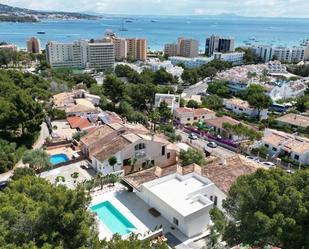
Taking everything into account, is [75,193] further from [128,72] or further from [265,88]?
[128,72]

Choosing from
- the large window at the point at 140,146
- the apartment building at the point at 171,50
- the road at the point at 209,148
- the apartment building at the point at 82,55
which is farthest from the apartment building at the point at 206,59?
the large window at the point at 140,146

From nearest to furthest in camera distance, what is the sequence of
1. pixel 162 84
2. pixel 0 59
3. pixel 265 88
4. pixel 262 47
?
pixel 265 88 → pixel 162 84 → pixel 0 59 → pixel 262 47

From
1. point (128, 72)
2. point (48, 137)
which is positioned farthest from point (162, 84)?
point (48, 137)

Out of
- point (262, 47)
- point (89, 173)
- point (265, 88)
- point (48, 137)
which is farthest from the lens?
point (262, 47)

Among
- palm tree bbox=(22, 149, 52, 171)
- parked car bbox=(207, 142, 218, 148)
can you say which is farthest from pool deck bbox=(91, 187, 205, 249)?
parked car bbox=(207, 142, 218, 148)

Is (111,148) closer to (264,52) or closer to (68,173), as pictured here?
(68,173)

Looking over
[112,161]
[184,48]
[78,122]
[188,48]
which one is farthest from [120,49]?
[112,161]
